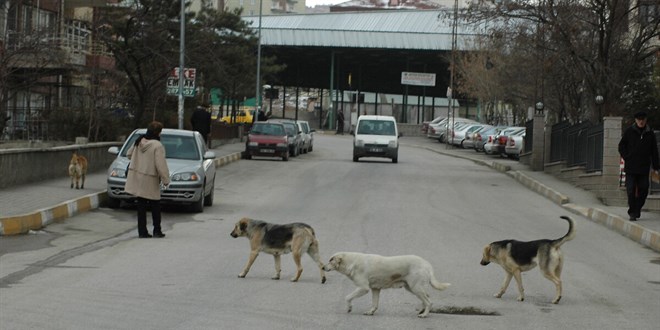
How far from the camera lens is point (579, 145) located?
3008cm

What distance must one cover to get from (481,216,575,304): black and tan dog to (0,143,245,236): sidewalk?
318 inches

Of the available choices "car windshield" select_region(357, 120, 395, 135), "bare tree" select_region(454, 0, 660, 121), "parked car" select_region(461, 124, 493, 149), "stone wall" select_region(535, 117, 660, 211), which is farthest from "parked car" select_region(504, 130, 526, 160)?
"stone wall" select_region(535, 117, 660, 211)

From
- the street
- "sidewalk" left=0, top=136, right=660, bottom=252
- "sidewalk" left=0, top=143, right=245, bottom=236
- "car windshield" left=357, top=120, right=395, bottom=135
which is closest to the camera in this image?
the street

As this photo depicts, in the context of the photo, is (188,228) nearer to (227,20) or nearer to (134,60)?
(134,60)

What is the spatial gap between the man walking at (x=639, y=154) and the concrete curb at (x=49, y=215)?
32.5 feet

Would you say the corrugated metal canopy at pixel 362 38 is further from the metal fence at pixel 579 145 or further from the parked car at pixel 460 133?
the metal fence at pixel 579 145

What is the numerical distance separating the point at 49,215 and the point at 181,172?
321 cm

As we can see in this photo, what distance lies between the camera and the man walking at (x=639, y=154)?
18688 millimetres

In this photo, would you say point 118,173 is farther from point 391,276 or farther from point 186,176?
point 391,276

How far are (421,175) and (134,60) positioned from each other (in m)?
10.7

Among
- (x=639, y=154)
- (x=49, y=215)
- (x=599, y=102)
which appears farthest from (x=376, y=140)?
(x=49, y=215)

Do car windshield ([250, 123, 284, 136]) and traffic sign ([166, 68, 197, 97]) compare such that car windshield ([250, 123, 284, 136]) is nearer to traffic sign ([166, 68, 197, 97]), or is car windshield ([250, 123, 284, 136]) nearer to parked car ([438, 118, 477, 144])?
traffic sign ([166, 68, 197, 97])

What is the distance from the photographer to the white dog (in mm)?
9297

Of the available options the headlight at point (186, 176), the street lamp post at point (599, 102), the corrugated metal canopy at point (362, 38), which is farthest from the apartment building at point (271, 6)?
the headlight at point (186, 176)
